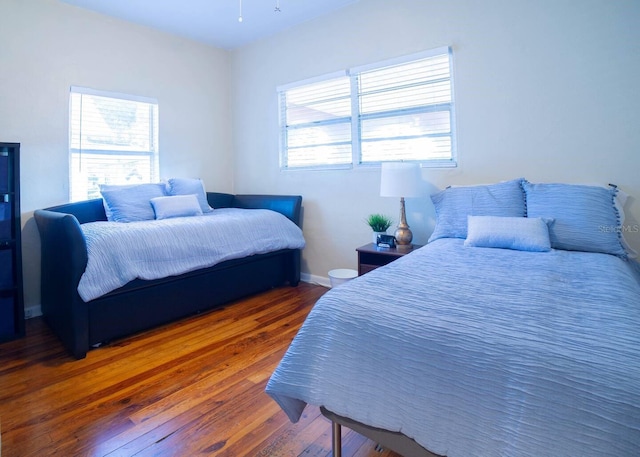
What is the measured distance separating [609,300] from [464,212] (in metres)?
1.26

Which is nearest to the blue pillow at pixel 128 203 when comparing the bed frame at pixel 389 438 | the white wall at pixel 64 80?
the white wall at pixel 64 80

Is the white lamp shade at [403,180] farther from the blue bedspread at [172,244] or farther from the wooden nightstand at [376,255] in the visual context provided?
the blue bedspread at [172,244]

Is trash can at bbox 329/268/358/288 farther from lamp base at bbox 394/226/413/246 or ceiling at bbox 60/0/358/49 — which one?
ceiling at bbox 60/0/358/49

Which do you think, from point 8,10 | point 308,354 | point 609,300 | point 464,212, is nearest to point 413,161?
point 464,212

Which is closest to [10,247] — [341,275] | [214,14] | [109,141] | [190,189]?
[109,141]

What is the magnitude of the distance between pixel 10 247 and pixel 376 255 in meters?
2.65

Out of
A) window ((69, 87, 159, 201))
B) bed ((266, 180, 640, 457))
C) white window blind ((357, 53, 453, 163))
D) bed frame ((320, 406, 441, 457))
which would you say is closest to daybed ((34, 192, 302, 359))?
window ((69, 87, 159, 201))

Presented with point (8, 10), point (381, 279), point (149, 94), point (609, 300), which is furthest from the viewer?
point (149, 94)

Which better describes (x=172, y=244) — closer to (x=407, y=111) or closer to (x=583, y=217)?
(x=407, y=111)

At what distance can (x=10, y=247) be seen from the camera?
2361 millimetres

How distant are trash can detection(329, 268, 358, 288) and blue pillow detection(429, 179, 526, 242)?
0.97m

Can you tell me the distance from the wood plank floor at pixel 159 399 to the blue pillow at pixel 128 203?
103 centimetres

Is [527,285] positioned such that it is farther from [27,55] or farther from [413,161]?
[27,55]

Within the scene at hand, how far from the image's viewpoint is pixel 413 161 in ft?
9.59
